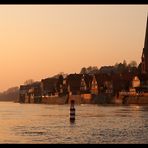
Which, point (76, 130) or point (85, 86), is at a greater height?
point (85, 86)

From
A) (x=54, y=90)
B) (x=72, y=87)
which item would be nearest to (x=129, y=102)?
(x=72, y=87)

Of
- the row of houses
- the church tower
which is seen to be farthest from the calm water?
the church tower

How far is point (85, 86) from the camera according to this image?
433 ft

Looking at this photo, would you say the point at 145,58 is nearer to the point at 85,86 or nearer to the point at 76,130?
the point at 85,86

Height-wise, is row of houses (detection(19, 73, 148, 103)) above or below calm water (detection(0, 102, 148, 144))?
above

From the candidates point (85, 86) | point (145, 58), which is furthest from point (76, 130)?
point (85, 86)

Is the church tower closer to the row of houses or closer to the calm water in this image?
the row of houses

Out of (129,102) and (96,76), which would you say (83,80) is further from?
(129,102)

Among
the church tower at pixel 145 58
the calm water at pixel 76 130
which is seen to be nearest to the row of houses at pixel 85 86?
the church tower at pixel 145 58

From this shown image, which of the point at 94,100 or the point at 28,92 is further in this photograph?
the point at 28,92

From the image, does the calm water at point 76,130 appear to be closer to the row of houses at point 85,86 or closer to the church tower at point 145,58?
the row of houses at point 85,86

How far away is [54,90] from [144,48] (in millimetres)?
38676

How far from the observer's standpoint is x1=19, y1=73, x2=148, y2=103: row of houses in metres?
116
